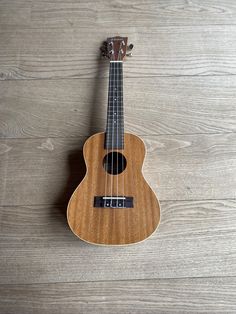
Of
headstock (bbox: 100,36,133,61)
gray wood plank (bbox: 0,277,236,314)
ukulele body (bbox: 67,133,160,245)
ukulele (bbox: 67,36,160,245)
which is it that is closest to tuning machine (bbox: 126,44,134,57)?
headstock (bbox: 100,36,133,61)

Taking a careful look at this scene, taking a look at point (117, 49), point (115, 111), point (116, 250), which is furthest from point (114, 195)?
point (117, 49)

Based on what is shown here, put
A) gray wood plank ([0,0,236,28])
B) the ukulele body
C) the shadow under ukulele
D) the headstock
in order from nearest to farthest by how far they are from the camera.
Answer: the ukulele body
the shadow under ukulele
the headstock
gray wood plank ([0,0,236,28])

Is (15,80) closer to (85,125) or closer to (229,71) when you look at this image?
(85,125)

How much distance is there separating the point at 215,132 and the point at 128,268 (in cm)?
58

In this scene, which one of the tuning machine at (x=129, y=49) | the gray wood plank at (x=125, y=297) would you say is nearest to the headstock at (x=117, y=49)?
the tuning machine at (x=129, y=49)

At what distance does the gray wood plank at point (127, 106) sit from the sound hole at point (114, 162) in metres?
0.16

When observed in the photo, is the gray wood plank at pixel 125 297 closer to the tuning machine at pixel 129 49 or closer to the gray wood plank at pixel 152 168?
the gray wood plank at pixel 152 168

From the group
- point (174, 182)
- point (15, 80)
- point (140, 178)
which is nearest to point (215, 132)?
point (174, 182)

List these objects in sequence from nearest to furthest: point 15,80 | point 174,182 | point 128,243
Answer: point 128,243, point 174,182, point 15,80

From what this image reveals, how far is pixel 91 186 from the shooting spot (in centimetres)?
84

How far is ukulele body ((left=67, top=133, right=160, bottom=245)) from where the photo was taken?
789 mm

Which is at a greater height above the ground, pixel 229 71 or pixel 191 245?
pixel 229 71

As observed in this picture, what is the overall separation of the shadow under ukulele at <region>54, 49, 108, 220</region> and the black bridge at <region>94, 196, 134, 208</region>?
15 centimetres

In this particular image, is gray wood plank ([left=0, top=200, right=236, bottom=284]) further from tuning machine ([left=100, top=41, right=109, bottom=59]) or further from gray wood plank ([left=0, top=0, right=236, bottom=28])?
gray wood plank ([left=0, top=0, right=236, bottom=28])
